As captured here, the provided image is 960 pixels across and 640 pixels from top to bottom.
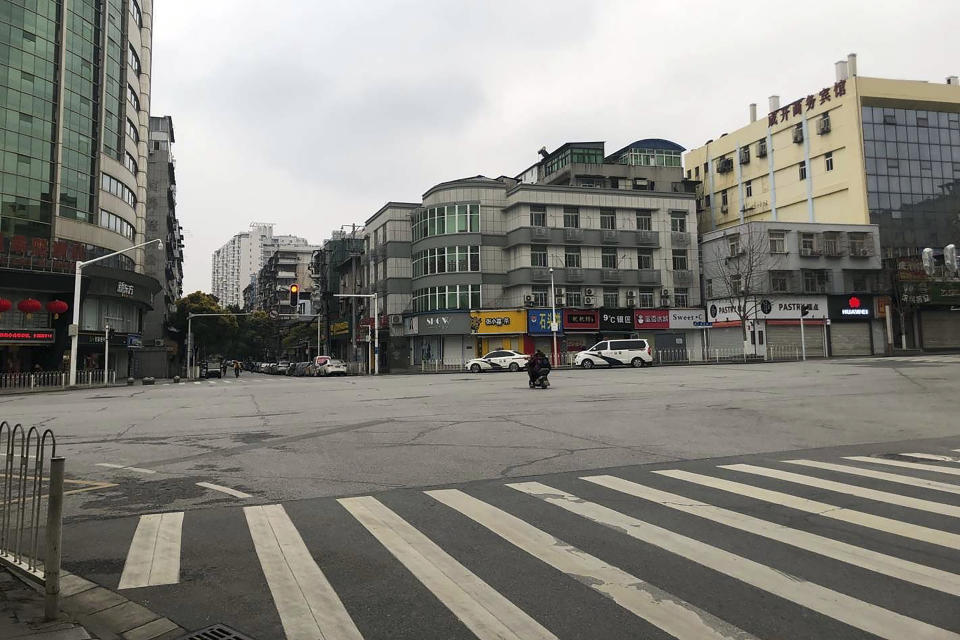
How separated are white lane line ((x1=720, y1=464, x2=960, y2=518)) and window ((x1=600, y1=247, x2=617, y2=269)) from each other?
44215mm

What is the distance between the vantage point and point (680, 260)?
176 feet

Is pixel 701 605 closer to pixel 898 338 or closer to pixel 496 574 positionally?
pixel 496 574

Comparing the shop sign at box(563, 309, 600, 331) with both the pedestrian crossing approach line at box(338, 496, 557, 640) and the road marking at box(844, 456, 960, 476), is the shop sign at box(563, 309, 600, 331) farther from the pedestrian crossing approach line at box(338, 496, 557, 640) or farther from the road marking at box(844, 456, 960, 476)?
the pedestrian crossing approach line at box(338, 496, 557, 640)

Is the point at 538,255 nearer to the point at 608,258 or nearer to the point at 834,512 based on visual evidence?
the point at 608,258

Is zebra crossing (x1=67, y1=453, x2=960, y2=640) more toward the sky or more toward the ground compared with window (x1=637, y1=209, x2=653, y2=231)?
more toward the ground

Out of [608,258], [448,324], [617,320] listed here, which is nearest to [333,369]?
[448,324]

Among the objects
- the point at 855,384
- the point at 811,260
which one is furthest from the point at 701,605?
the point at 811,260

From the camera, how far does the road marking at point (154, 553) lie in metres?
4.36

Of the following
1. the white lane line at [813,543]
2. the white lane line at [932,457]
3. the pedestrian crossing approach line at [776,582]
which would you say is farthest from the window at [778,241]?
the pedestrian crossing approach line at [776,582]

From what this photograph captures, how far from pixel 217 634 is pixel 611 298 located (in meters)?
49.5

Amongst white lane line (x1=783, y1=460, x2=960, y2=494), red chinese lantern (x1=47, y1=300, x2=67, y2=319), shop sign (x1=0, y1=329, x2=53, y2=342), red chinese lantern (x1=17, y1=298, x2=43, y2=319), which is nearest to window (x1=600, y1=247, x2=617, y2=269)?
red chinese lantern (x1=47, y1=300, x2=67, y2=319)

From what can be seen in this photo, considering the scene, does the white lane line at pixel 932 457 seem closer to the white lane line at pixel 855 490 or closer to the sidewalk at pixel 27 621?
the white lane line at pixel 855 490

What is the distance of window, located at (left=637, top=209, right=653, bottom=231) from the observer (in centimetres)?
5278

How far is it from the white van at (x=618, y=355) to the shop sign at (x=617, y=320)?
9979 mm
